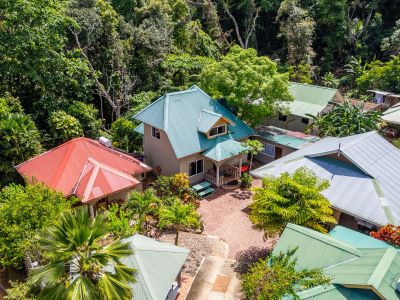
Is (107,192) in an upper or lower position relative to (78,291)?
lower

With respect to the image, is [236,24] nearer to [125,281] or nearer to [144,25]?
[144,25]

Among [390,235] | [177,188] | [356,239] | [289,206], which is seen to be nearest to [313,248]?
A: [289,206]

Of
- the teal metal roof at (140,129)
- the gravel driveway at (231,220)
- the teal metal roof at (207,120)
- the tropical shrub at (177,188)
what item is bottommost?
the gravel driveway at (231,220)

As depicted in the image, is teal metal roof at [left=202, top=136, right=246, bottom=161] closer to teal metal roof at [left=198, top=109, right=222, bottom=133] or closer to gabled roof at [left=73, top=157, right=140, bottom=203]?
teal metal roof at [left=198, top=109, right=222, bottom=133]

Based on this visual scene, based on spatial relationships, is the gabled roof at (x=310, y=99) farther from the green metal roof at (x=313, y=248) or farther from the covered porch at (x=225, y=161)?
the green metal roof at (x=313, y=248)

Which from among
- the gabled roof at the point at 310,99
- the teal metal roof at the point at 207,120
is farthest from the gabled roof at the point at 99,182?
the gabled roof at the point at 310,99

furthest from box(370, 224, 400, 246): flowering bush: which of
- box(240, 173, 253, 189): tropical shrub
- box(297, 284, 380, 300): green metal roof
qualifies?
box(240, 173, 253, 189): tropical shrub

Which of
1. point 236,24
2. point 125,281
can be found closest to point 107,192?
point 125,281
